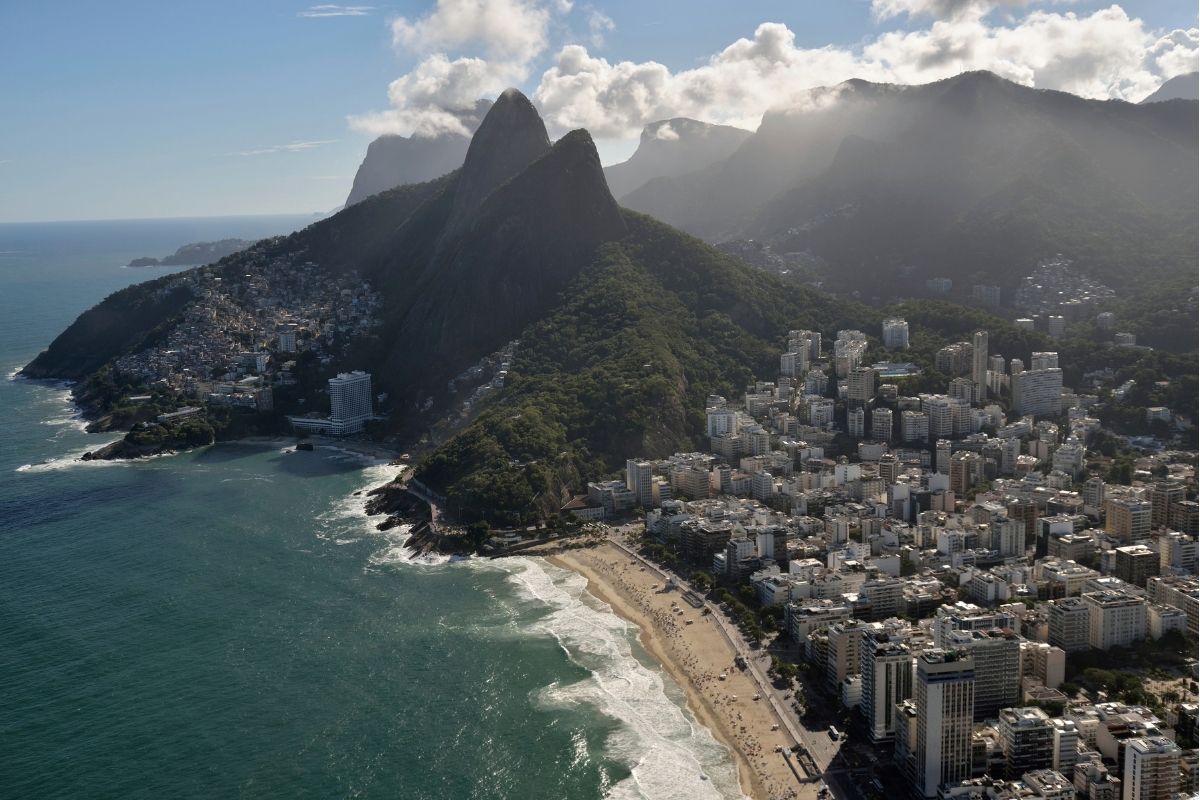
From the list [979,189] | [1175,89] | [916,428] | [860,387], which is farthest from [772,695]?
[1175,89]

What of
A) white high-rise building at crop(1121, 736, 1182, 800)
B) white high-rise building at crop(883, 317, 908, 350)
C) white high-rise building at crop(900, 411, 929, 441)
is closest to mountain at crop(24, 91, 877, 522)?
white high-rise building at crop(883, 317, 908, 350)

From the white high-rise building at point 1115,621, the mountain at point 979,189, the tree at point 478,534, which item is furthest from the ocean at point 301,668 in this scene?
the mountain at point 979,189

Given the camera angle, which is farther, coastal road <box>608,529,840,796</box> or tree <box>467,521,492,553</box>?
tree <box>467,521,492,553</box>

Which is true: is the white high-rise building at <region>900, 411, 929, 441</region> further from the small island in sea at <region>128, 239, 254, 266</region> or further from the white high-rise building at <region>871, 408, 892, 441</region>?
the small island in sea at <region>128, 239, 254, 266</region>

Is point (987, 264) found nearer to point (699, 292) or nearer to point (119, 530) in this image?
point (699, 292)

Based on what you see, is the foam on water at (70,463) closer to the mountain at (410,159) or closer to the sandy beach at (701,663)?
the sandy beach at (701,663)

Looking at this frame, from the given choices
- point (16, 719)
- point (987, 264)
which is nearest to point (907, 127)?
point (987, 264)
